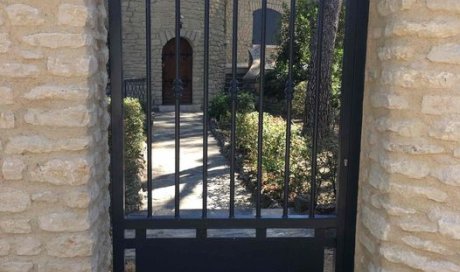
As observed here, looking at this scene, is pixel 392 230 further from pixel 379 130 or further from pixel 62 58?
pixel 62 58

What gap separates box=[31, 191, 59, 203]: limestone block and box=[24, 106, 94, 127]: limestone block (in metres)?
0.34

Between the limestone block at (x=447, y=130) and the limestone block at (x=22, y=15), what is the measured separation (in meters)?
1.94

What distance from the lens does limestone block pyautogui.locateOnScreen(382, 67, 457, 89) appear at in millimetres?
2209

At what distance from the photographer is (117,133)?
2.83 m

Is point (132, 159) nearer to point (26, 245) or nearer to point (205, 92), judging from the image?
point (205, 92)

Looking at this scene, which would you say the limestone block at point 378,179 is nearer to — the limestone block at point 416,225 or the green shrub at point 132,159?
the limestone block at point 416,225

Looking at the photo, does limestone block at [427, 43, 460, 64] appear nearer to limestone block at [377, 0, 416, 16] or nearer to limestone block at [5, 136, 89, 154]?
limestone block at [377, 0, 416, 16]

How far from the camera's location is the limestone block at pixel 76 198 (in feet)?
7.75

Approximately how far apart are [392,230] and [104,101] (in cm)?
174

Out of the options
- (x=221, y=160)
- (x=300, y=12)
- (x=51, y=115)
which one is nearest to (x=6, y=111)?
(x=51, y=115)

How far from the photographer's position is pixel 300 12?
12977 millimetres

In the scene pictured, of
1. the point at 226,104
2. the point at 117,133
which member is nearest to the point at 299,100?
the point at 226,104

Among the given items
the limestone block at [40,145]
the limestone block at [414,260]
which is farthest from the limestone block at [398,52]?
the limestone block at [40,145]

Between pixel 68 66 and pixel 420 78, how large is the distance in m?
1.68
